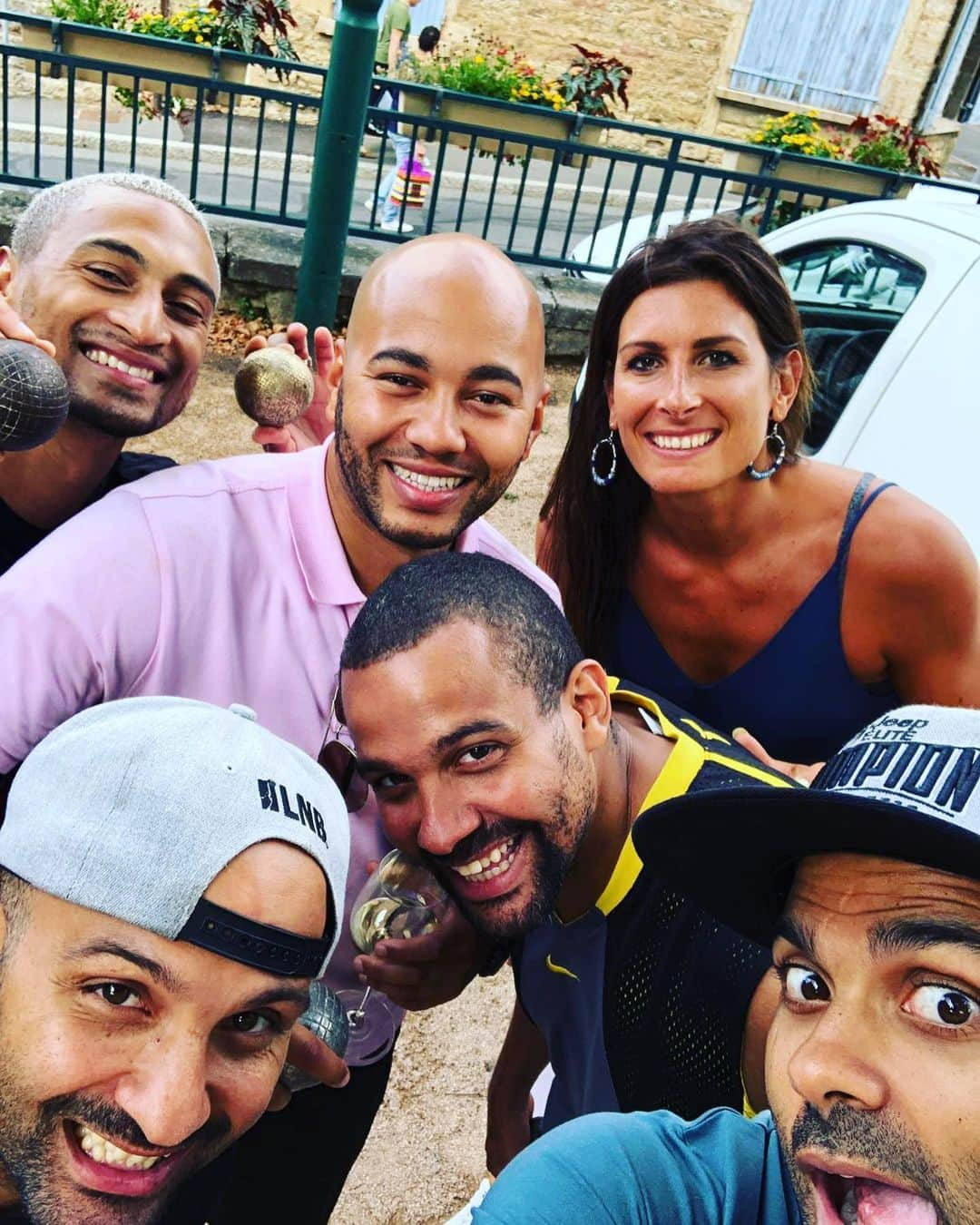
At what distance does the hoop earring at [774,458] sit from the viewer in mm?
2912

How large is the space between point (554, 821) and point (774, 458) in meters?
1.43

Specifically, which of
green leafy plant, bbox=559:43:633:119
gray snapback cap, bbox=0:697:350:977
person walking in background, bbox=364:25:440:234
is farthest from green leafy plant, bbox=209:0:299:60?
gray snapback cap, bbox=0:697:350:977

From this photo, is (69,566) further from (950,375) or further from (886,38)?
(886,38)

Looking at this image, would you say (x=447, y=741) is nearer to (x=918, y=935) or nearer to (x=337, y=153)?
(x=918, y=935)

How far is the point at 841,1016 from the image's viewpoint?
47.3 inches

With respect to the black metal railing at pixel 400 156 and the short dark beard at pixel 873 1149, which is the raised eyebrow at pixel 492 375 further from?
the black metal railing at pixel 400 156

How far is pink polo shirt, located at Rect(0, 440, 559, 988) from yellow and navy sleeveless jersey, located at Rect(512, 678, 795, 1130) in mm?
451

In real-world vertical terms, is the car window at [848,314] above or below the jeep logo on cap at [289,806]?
above

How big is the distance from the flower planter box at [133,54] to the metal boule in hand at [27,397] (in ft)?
21.0

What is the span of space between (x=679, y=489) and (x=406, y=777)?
1246 millimetres

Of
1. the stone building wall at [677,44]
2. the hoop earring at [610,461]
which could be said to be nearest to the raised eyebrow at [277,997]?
the hoop earring at [610,461]

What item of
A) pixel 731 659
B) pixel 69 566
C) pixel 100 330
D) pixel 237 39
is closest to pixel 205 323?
pixel 100 330

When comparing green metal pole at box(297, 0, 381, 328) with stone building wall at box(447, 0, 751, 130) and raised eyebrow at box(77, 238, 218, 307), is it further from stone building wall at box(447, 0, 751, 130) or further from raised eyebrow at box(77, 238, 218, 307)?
stone building wall at box(447, 0, 751, 130)

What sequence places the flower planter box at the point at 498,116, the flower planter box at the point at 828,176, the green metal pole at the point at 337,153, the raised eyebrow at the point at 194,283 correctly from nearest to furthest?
the raised eyebrow at the point at 194,283, the green metal pole at the point at 337,153, the flower planter box at the point at 498,116, the flower planter box at the point at 828,176
